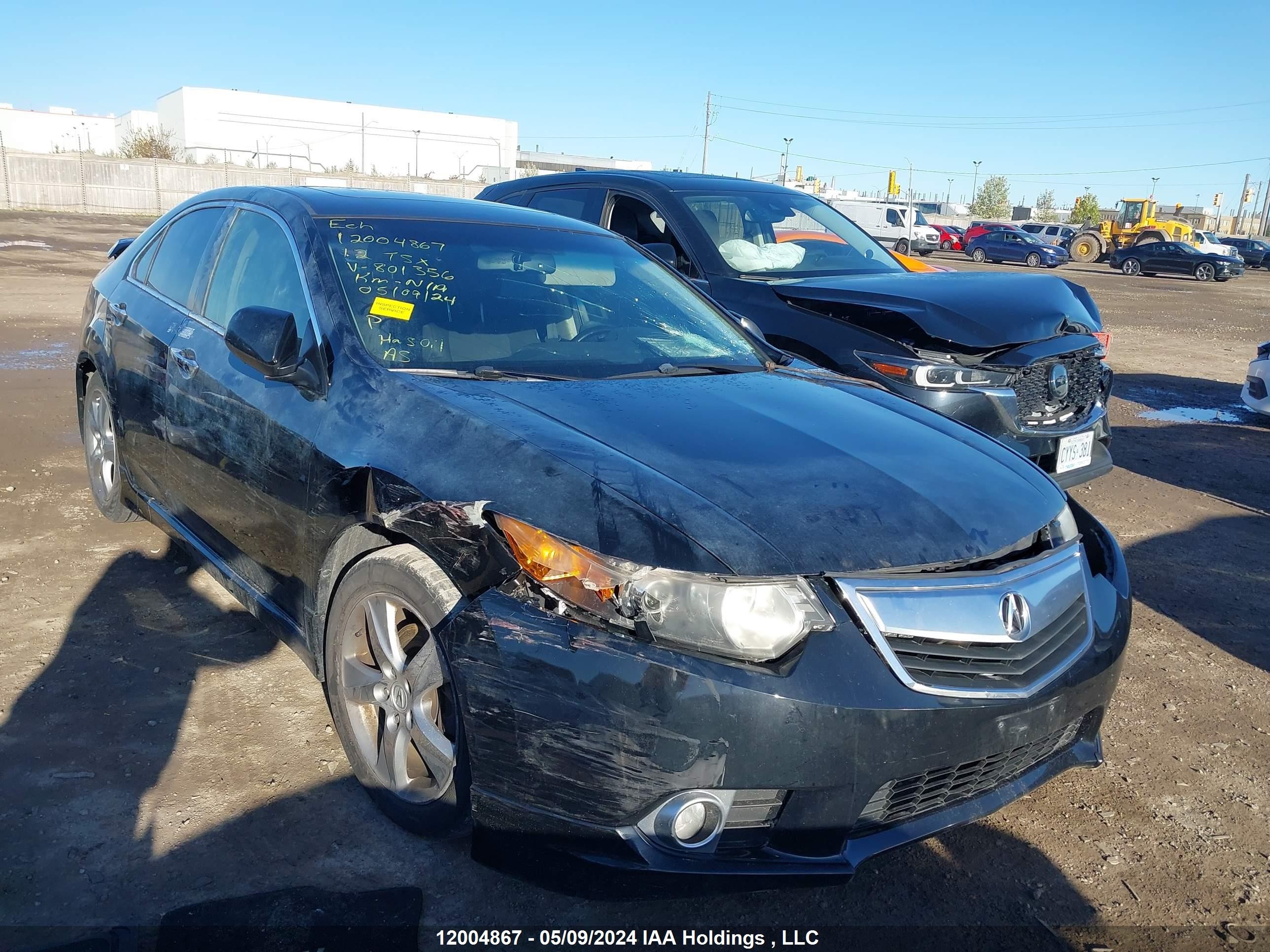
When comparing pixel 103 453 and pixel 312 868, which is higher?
pixel 103 453

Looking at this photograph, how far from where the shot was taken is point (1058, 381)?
491 cm

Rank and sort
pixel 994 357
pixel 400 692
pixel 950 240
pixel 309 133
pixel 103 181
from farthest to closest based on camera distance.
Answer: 1. pixel 309 133
2. pixel 950 240
3. pixel 103 181
4. pixel 994 357
5. pixel 400 692

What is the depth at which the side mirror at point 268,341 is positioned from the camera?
291cm

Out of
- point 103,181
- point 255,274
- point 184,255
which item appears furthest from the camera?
point 103,181

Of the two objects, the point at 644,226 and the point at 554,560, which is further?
the point at 644,226

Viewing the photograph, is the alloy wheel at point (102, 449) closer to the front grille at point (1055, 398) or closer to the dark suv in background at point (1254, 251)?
the front grille at point (1055, 398)

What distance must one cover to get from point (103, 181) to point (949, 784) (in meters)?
43.3

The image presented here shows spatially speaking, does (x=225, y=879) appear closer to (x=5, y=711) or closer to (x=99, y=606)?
(x=5, y=711)

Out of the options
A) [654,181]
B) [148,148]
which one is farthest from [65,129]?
[654,181]

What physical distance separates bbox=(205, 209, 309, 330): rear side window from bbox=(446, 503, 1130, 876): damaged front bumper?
1.49 m

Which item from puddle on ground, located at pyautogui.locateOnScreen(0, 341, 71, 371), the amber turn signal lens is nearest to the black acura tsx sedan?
the amber turn signal lens

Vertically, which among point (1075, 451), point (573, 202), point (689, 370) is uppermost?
point (573, 202)

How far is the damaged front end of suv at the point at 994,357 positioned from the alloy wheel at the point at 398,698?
2980 millimetres

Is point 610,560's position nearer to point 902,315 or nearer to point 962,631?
point 962,631
